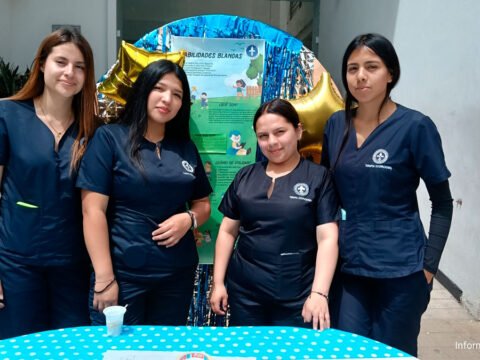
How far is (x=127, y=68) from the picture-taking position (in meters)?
2.24

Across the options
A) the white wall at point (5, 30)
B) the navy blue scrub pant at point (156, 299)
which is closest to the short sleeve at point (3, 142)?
the navy blue scrub pant at point (156, 299)

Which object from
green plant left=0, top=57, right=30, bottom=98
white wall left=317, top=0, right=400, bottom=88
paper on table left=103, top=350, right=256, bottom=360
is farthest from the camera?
green plant left=0, top=57, right=30, bottom=98

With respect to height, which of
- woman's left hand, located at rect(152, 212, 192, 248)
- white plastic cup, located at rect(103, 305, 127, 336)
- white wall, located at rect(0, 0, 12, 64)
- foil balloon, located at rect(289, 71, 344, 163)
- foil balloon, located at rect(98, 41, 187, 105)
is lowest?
white plastic cup, located at rect(103, 305, 127, 336)

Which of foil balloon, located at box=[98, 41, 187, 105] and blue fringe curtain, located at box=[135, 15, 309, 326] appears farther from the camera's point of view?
blue fringe curtain, located at box=[135, 15, 309, 326]

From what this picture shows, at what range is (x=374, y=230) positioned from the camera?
1.71 meters

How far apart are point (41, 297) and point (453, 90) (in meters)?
3.06

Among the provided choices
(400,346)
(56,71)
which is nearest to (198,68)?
(56,71)

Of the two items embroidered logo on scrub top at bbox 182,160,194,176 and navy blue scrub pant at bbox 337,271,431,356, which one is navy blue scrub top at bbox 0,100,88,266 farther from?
navy blue scrub pant at bbox 337,271,431,356

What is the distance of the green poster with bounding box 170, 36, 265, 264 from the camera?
253 centimetres

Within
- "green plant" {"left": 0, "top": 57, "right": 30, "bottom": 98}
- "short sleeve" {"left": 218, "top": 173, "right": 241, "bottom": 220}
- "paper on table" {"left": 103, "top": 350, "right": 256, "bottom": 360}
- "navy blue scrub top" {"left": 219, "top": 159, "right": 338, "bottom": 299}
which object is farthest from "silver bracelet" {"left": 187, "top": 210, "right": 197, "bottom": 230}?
"green plant" {"left": 0, "top": 57, "right": 30, "bottom": 98}

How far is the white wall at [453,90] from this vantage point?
317cm

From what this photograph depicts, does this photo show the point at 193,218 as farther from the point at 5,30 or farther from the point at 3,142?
the point at 5,30

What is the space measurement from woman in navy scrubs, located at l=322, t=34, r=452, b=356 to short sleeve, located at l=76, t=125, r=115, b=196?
2.88 ft

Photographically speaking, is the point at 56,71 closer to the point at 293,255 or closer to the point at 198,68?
the point at 198,68
